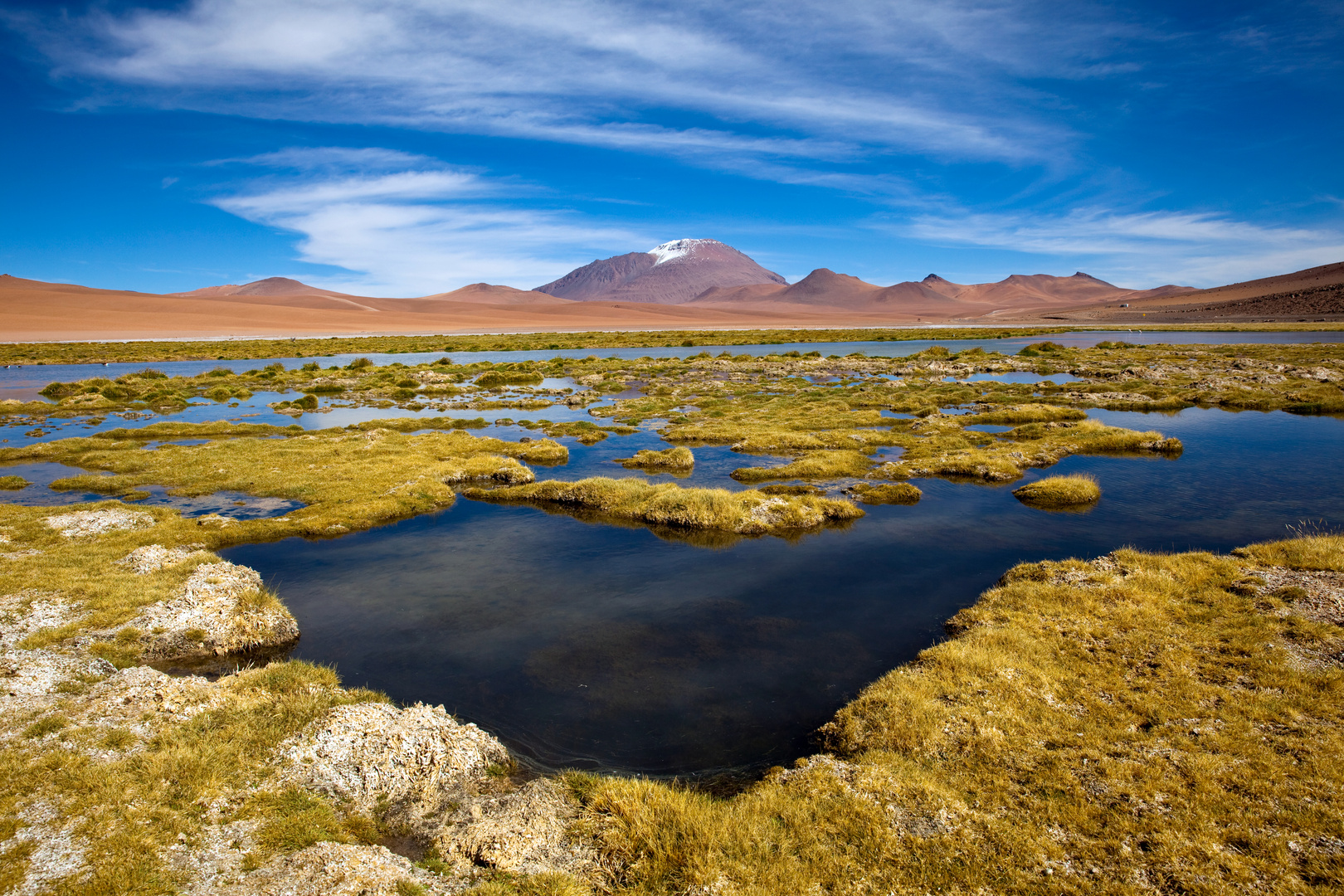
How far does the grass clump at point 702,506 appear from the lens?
814 inches

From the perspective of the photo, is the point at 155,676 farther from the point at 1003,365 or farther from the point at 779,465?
the point at 1003,365

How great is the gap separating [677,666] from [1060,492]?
17472 millimetres

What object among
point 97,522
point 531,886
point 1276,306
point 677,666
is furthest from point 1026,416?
point 1276,306

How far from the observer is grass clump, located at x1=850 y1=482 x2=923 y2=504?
2328cm

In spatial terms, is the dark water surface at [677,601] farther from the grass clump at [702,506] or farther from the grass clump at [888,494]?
the grass clump at [702,506]

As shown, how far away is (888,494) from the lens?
23609 mm

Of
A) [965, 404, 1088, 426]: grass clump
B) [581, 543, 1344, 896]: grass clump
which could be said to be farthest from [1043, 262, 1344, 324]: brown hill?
[581, 543, 1344, 896]: grass clump

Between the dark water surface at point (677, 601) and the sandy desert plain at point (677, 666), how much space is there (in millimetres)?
108

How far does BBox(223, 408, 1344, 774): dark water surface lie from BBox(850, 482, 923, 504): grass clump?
530mm

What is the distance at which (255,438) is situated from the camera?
3409 cm

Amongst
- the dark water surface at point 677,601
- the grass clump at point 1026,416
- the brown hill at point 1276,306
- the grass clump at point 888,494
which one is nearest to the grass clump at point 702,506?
the dark water surface at point 677,601

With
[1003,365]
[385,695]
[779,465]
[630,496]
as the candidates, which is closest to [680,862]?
[385,695]

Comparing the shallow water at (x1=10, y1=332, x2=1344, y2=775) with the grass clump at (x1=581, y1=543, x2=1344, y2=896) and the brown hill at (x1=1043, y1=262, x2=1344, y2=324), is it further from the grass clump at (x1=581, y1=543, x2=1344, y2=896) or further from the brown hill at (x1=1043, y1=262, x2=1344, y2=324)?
the brown hill at (x1=1043, y1=262, x2=1344, y2=324)

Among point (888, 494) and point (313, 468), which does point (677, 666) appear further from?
point (313, 468)
